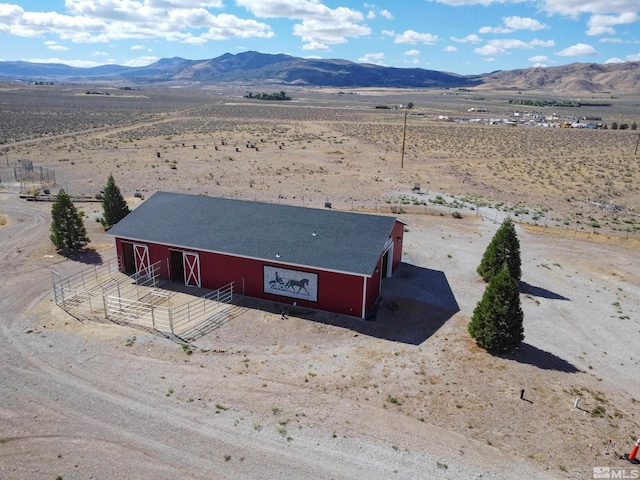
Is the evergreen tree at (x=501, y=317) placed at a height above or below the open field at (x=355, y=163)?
above

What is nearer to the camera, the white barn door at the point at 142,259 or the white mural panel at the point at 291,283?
the white mural panel at the point at 291,283

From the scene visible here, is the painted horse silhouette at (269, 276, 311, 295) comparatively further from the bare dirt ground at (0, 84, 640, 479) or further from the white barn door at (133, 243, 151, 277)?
the white barn door at (133, 243, 151, 277)

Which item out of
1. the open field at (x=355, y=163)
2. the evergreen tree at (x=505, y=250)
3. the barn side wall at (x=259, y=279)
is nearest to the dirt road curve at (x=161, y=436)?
the barn side wall at (x=259, y=279)

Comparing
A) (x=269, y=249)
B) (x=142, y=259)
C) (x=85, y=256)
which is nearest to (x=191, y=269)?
(x=142, y=259)

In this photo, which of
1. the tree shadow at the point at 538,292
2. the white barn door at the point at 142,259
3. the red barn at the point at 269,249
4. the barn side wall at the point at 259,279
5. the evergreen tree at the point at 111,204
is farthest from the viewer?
the evergreen tree at the point at 111,204

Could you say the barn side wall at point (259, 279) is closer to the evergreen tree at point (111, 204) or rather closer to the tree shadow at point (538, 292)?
the evergreen tree at point (111, 204)

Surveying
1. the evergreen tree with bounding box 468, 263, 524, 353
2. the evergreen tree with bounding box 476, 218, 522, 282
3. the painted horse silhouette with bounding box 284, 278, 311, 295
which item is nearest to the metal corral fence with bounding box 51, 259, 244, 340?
the painted horse silhouette with bounding box 284, 278, 311, 295
